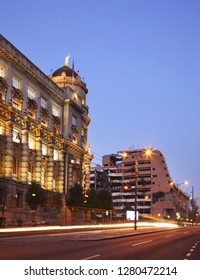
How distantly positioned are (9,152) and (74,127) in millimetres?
28725

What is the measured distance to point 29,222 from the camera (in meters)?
64.5

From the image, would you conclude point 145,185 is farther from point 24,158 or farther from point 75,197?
point 24,158

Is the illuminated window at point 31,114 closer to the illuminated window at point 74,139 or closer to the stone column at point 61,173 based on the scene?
the stone column at point 61,173

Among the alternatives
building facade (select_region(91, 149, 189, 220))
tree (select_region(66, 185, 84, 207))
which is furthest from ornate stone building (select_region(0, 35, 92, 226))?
building facade (select_region(91, 149, 189, 220))

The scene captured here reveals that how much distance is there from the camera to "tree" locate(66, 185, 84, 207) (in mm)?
79438

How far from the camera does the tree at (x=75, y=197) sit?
79.4 meters

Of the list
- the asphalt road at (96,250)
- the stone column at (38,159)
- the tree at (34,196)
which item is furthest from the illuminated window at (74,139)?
the asphalt road at (96,250)

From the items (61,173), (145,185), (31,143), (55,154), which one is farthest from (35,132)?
(145,185)

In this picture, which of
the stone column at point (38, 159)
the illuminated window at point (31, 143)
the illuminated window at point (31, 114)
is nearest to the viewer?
the illuminated window at point (31, 143)

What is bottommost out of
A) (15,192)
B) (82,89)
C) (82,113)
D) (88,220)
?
(88,220)

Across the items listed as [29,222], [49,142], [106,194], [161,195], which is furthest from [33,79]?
[161,195]

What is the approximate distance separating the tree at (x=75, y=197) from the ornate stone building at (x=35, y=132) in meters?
2.11

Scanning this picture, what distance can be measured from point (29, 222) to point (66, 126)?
25842 mm
